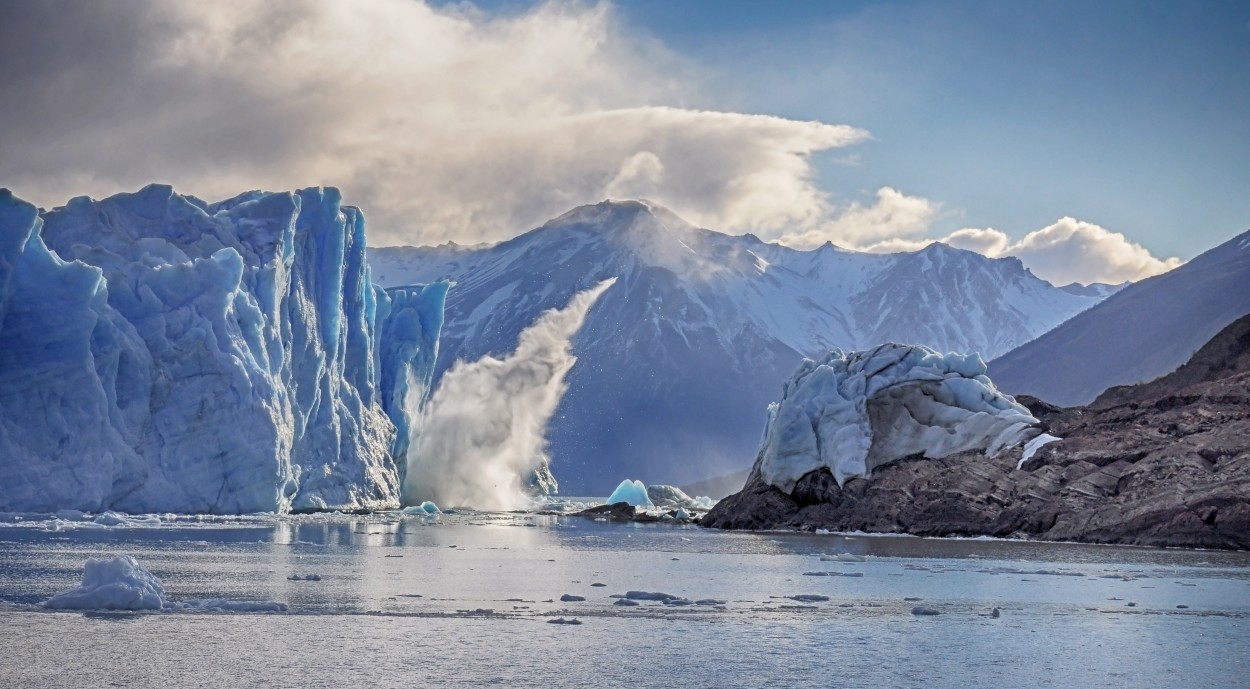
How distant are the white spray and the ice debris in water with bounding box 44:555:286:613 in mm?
57638

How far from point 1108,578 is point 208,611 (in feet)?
63.8

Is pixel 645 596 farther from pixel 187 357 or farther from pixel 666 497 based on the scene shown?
pixel 666 497

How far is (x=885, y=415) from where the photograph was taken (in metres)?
56.4

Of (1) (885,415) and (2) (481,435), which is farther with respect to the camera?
(2) (481,435)

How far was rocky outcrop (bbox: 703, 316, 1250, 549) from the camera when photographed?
42.6m

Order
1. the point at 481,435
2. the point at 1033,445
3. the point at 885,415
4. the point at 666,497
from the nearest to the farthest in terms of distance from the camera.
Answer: the point at 1033,445 < the point at 885,415 < the point at 481,435 < the point at 666,497

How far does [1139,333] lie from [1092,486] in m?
81.6

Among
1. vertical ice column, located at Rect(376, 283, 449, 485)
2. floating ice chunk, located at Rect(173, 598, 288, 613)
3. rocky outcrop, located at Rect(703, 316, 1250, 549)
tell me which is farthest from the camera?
vertical ice column, located at Rect(376, 283, 449, 485)

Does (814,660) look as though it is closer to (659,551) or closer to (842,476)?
(659,551)

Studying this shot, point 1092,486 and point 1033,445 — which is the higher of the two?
point 1033,445

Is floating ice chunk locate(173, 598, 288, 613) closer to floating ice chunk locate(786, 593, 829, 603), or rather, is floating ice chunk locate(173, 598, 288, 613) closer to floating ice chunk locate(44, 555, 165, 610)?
floating ice chunk locate(44, 555, 165, 610)

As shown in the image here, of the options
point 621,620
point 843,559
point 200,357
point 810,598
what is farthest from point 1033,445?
point 621,620

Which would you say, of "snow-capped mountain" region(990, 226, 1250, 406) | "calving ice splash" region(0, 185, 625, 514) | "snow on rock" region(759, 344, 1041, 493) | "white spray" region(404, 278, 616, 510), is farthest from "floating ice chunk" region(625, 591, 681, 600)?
"snow-capped mountain" region(990, 226, 1250, 406)

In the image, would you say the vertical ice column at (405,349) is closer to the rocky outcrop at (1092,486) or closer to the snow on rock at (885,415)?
the rocky outcrop at (1092,486)
